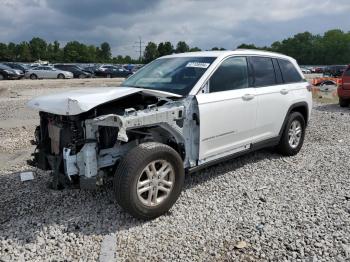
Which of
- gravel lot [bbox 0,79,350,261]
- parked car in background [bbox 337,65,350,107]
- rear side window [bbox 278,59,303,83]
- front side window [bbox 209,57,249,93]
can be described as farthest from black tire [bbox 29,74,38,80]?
front side window [bbox 209,57,249,93]

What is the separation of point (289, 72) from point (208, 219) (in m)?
3.45

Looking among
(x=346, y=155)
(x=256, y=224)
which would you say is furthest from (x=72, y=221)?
(x=346, y=155)

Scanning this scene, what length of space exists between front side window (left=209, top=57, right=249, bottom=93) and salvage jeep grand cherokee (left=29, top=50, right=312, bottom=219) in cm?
1

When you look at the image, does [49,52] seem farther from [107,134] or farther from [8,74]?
[107,134]

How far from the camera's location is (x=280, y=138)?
634 cm

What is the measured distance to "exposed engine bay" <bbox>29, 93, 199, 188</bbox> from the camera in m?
3.98

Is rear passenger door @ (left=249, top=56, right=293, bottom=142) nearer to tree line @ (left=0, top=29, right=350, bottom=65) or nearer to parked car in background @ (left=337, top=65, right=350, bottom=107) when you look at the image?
parked car in background @ (left=337, top=65, right=350, bottom=107)

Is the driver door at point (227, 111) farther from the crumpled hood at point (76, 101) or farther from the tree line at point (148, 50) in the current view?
the tree line at point (148, 50)

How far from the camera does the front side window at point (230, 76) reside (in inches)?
197

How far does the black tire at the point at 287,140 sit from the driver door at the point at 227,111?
1.03 metres

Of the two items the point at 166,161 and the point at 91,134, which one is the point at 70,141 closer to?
the point at 91,134

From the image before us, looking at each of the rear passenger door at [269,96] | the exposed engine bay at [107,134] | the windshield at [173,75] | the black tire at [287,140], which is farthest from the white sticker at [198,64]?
the black tire at [287,140]

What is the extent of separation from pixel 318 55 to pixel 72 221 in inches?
5369

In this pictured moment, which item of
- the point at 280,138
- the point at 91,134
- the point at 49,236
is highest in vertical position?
the point at 91,134
